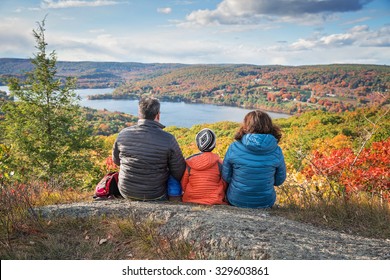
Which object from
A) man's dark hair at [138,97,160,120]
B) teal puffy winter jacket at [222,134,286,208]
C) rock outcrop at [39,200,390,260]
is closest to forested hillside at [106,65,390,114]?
teal puffy winter jacket at [222,134,286,208]

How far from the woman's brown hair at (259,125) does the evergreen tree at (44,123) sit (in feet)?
24.7

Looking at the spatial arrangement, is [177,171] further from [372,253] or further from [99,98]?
[99,98]

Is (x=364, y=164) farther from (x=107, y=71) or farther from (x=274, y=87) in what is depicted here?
(x=107, y=71)

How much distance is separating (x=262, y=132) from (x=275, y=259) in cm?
164

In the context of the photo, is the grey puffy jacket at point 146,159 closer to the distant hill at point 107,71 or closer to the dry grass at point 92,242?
the dry grass at point 92,242

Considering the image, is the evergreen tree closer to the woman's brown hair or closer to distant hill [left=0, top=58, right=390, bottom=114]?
the woman's brown hair

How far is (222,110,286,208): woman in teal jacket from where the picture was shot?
12.2 feet

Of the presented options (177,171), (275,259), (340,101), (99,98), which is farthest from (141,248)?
(99,98)

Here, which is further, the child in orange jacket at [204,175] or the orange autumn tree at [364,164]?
the orange autumn tree at [364,164]

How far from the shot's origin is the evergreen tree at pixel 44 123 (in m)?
10.1

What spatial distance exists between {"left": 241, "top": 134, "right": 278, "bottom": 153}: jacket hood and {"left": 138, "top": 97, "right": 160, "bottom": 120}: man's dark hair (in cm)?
108

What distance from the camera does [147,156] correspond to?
3785mm

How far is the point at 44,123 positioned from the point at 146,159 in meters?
7.90

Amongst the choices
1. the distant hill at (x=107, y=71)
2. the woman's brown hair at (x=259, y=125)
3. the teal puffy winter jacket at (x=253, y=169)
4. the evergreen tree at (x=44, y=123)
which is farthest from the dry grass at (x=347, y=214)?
the distant hill at (x=107, y=71)
